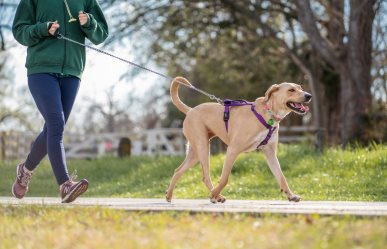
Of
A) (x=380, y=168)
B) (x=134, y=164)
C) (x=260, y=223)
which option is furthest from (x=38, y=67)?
(x=134, y=164)

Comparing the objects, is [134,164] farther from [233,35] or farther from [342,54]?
[233,35]

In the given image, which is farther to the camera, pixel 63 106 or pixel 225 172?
pixel 63 106

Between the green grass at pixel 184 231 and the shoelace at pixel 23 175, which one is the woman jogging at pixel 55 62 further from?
the green grass at pixel 184 231

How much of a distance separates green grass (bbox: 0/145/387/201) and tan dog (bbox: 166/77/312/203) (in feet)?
7.56

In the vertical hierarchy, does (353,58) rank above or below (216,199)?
below

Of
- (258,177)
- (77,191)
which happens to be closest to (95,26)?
(77,191)

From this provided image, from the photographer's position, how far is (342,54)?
710 inches

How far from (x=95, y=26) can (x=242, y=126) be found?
178 centimetres

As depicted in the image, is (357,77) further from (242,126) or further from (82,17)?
(82,17)

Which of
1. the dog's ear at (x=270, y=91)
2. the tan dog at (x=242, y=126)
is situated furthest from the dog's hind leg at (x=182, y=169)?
the dog's ear at (x=270, y=91)

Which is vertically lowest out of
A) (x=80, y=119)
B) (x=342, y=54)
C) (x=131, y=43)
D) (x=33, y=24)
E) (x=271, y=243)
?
(x=80, y=119)

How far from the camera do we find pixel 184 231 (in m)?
4.43

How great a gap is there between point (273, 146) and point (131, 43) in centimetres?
1585

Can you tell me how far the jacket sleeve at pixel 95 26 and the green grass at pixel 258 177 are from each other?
11.4 ft
